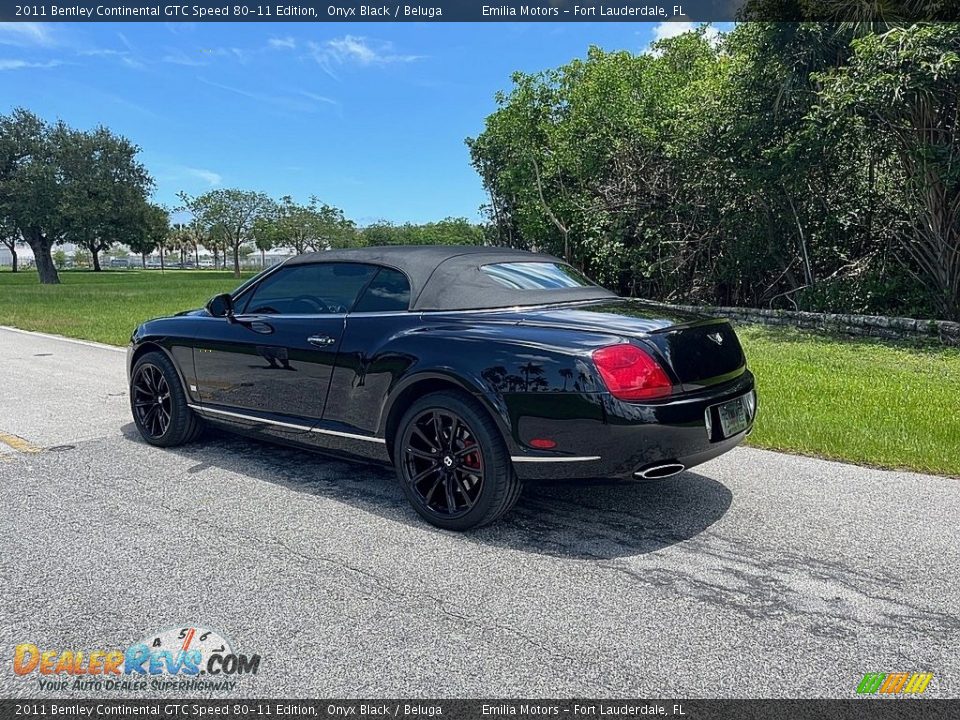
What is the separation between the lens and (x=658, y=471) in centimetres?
357

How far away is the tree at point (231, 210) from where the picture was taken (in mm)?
82875

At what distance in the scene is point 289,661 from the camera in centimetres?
260

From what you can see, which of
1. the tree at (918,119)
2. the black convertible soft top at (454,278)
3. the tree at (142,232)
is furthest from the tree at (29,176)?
the black convertible soft top at (454,278)

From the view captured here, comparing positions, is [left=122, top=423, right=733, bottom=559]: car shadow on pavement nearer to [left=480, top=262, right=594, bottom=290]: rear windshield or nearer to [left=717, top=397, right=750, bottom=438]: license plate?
[left=717, top=397, right=750, bottom=438]: license plate

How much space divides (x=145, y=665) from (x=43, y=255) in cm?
5078

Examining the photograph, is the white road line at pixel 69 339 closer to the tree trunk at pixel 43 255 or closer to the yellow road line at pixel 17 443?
the yellow road line at pixel 17 443

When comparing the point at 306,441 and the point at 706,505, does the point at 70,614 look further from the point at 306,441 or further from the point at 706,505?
the point at 706,505

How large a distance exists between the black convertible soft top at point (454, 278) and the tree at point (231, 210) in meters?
81.9

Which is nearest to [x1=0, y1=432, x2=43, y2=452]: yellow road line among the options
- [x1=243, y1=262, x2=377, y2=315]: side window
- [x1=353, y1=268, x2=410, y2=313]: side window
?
[x1=243, y1=262, x2=377, y2=315]: side window

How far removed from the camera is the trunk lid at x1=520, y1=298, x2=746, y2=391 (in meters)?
3.64

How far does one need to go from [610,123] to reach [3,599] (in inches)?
764

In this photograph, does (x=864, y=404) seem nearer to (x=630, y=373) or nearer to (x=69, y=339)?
(x=630, y=373)

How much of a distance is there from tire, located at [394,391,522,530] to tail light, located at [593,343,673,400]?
0.63 meters

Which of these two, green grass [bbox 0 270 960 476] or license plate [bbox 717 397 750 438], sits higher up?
license plate [bbox 717 397 750 438]
